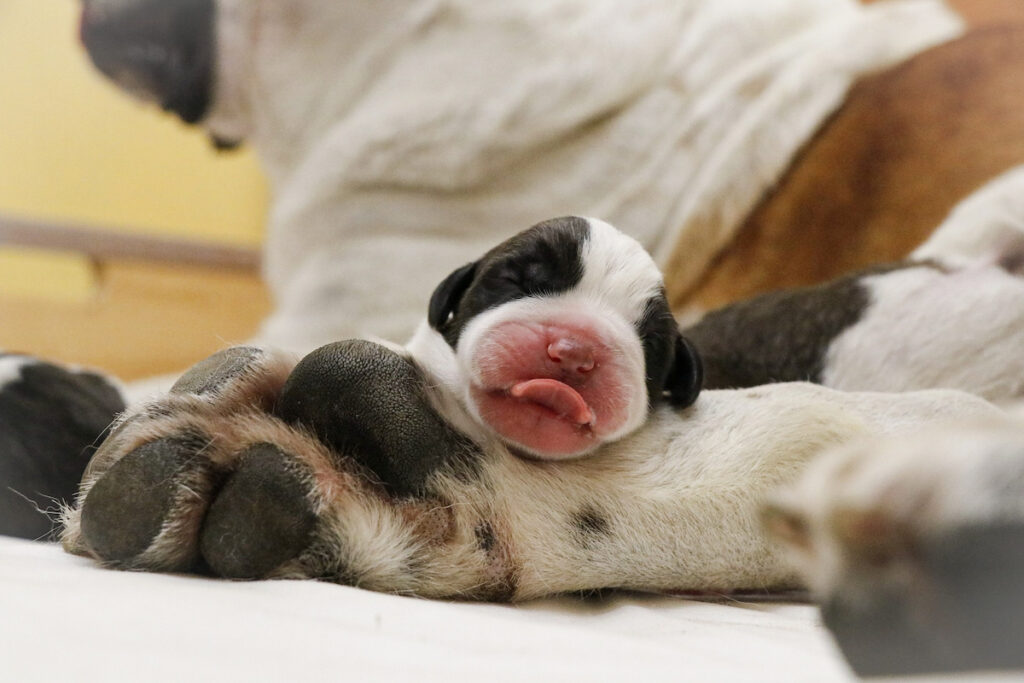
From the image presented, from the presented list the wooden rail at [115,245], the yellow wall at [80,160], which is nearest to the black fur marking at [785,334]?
the yellow wall at [80,160]

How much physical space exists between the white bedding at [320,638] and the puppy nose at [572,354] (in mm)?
242

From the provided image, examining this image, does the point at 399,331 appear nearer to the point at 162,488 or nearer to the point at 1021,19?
the point at 162,488

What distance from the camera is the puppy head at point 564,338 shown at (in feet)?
2.56

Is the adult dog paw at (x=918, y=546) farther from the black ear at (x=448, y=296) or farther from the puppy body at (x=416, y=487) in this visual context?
the black ear at (x=448, y=296)

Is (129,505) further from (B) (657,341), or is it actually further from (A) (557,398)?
(B) (657,341)

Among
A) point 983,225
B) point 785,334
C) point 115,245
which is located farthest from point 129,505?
point 115,245

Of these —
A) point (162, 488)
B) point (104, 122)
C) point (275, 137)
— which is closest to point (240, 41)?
point (275, 137)

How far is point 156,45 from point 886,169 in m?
1.39

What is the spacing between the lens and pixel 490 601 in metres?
0.69

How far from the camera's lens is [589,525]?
741mm

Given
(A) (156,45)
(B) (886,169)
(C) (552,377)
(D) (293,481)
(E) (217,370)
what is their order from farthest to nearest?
(A) (156,45), (B) (886,169), (C) (552,377), (E) (217,370), (D) (293,481)

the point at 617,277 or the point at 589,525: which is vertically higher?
the point at 617,277

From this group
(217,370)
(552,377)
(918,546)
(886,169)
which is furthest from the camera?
(886,169)

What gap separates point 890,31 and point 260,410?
1448 mm
